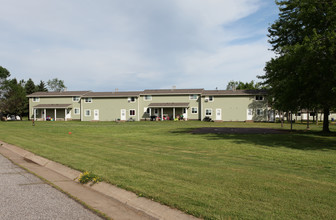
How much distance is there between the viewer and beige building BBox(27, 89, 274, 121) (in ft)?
166

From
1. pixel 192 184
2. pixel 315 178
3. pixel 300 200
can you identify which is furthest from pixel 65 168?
pixel 315 178

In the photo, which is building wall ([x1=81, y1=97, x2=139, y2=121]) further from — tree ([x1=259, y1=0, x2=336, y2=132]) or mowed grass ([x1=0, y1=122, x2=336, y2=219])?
mowed grass ([x1=0, y1=122, x2=336, y2=219])

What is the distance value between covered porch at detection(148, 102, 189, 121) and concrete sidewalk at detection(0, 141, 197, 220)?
4306 centimetres

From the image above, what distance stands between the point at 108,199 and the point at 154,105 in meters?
47.5

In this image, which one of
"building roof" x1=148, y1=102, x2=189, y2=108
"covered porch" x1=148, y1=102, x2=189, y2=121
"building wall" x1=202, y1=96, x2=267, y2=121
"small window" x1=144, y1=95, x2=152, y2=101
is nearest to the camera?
"building wall" x1=202, y1=96, x2=267, y2=121

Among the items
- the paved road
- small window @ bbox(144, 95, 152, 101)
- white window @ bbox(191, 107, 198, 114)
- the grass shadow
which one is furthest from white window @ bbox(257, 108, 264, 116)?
the paved road

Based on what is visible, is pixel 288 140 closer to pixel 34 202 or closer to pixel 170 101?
pixel 34 202

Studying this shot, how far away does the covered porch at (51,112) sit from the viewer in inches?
2292

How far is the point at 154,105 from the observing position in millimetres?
53156

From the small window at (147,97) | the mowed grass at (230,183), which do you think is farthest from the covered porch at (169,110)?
the mowed grass at (230,183)

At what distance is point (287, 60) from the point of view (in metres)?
17.1

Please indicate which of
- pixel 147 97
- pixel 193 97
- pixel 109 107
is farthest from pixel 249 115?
pixel 109 107

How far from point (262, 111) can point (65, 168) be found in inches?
1827

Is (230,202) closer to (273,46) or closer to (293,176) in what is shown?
(293,176)
